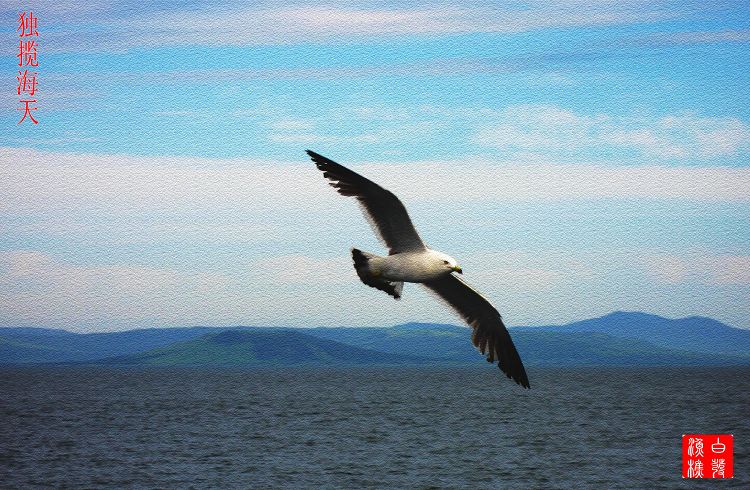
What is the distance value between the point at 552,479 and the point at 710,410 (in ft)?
232

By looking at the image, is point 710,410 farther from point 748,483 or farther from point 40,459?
point 40,459

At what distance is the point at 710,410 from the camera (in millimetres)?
119062

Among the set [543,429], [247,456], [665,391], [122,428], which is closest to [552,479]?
[247,456]

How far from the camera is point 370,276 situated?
646 inches

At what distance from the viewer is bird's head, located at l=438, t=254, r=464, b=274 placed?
1625 cm

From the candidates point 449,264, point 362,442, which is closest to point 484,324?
point 449,264

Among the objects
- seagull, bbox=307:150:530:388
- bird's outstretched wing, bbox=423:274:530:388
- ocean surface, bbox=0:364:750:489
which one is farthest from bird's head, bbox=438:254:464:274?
ocean surface, bbox=0:364:750:489

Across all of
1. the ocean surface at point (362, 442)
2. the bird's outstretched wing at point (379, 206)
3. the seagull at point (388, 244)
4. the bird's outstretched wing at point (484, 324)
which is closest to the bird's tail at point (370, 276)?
the seagull at point (388, 244)

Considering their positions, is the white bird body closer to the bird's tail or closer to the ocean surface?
the bird's tail

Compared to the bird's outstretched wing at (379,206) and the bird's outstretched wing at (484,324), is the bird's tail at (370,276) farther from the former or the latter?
the bird's outstretched wing at (484,324)

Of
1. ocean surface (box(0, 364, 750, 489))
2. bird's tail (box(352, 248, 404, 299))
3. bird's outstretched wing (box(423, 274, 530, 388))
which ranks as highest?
bird's tail (box(352, 248, 404, 299))

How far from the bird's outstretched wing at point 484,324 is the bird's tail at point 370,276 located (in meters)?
2.80

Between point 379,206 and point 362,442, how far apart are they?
6437 cm

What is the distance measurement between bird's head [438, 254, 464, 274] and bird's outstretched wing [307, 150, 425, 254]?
1.62 feet
